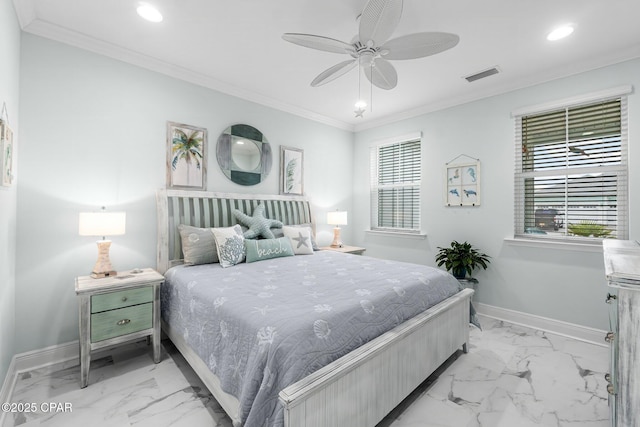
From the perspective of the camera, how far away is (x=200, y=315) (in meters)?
1.92

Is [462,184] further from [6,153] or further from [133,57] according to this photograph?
[6,153]

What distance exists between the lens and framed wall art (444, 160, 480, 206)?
143 inches

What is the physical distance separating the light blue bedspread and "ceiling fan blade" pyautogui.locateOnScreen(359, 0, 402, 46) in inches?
65.5

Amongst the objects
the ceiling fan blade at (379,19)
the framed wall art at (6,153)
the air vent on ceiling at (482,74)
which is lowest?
the framed wall art at (6,153)

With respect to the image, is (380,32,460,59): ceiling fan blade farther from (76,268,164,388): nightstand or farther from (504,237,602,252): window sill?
(76,268,164,388): nightstand

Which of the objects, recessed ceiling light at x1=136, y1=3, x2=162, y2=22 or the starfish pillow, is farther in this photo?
the starfish pillow

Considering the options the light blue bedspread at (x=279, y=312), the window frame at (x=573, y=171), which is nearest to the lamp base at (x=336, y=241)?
the light blue bedspread at (x=279, y=312)

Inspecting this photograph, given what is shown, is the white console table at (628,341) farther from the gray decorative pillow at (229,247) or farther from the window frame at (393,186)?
the window frame at (393,186)

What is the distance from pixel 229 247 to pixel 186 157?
3.83 feet

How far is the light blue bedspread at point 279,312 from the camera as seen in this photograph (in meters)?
1.32

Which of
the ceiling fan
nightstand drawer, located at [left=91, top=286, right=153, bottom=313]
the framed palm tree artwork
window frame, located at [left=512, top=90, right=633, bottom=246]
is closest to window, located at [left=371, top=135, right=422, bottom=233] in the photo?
window frame, located at [left=512, top=90, right=633, bottom=246]

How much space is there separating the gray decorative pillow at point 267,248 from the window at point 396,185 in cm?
208

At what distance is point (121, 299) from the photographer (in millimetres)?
2248

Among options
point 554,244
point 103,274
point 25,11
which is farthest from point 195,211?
point 554,244
